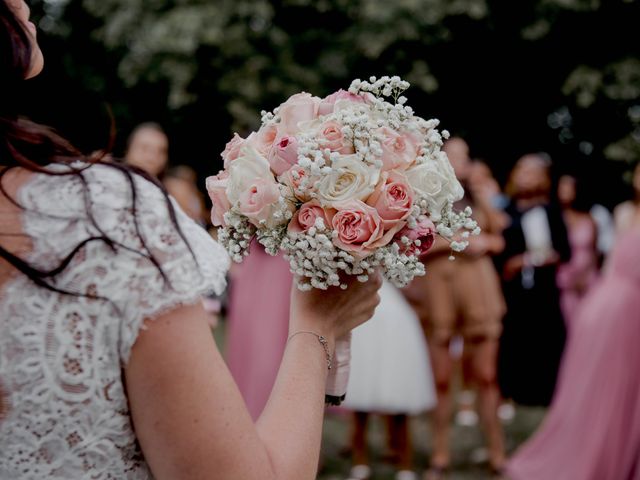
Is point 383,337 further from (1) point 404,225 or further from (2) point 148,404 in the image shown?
(2) point 148,404

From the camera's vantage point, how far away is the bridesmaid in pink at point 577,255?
7.76 metres

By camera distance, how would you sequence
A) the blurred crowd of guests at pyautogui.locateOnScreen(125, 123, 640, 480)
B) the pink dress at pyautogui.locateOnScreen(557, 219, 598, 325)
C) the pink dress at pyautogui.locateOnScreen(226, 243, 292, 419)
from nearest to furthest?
1. the pink dress at pyautogui.locateOnScreen(226, 243, 292, 419)
2. the blurred crowd of guests at pyautogui.locateOnScreen(125, 123, 640, 480)
3. the pink dress at pyautogui.locateOnScreen(557, 219, 598, 325)

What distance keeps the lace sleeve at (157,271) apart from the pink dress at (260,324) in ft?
→ 12.6

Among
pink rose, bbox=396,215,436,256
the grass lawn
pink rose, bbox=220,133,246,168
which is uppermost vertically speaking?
pink rose, bbox=220,133,246,168

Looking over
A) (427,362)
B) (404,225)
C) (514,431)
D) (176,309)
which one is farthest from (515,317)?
(176,309)

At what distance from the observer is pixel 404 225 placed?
1.68 metres

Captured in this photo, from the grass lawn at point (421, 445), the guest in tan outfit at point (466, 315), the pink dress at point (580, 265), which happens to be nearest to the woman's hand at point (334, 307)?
the guest in tan outfit at point (466, 315)

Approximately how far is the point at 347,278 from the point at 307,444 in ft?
1.25

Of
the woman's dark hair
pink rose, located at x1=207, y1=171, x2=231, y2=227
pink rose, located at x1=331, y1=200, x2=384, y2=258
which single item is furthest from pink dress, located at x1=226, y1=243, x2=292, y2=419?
the woman's dark hair

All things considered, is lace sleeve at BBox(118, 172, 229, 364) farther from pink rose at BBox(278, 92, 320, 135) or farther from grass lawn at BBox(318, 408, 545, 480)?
grass lawn at BBox(318, 408, 545, 480)

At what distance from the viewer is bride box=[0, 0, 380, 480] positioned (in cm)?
118

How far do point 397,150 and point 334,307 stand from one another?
0.38 metres

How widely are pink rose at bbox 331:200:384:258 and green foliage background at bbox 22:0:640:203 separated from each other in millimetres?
11080

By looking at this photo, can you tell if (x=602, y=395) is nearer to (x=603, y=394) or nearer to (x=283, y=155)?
(x=603, y=394)
